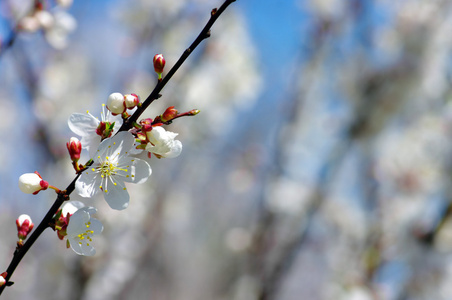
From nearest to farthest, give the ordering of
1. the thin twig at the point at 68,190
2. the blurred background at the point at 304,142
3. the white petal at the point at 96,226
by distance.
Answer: the thin twig at the point at 68,190 < the white petal at the point at 96,226 < the blurred background at the point at 304,142

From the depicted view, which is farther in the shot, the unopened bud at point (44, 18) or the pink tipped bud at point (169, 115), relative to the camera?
the unopened bud at point (44, 18)

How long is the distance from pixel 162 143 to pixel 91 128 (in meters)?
0.18

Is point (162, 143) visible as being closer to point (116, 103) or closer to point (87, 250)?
point (116, 103)

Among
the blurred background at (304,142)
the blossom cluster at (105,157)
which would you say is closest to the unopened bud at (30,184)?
the blossom cluster at (105,157)

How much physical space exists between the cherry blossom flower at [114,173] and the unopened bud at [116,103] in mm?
55

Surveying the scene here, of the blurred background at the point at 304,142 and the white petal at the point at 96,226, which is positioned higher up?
the blurred background at the point at 304,142

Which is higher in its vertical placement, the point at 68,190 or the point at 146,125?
the point at 146,125

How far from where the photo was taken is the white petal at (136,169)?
96 cm

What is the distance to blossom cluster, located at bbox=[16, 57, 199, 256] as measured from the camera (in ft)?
2.89

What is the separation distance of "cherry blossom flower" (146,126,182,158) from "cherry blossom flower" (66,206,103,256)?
7.2 inches

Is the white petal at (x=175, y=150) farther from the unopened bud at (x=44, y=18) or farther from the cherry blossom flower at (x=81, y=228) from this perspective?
the unopened bud at (x=44, y=18)

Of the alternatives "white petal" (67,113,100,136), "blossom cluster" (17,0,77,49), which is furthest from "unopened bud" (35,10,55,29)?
"white petal" (67,113,100,136)

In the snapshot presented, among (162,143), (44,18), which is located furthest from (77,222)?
(44,18)

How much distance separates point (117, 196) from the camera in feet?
3.20
